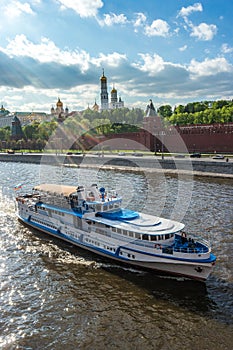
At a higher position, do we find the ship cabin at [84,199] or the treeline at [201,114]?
the treeline at [201,114]

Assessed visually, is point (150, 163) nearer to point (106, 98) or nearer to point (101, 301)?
point (101, 301)

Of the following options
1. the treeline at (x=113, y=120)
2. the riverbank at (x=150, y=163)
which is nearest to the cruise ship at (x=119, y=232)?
the riverbank at (x=150, y=163)

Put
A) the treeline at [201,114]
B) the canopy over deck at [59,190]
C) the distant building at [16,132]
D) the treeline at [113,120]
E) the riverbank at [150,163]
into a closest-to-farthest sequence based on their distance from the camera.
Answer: the canopy over deck at [59,190], the riverbank at [150,163], the treeline at [201,114], the treeline at [113,120], the distant building at [16,132]

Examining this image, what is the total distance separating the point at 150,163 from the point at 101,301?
41.0m

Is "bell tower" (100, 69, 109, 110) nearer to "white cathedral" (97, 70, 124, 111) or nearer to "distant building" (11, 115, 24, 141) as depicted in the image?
"white cathedral" (97, 70, 124, 111)

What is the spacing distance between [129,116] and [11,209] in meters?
91.1

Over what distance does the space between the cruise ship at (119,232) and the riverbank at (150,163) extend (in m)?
26.8

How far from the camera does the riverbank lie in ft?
146

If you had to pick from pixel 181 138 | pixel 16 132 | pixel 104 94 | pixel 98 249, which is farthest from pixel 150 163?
pixel 104 94

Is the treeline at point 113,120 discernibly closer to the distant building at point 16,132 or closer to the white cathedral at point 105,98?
the distant building at point 16,132

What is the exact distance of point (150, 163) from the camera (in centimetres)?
5350

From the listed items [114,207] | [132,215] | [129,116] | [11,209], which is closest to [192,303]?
[132,215]

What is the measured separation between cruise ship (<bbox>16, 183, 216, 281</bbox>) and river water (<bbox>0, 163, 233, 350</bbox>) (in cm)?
62

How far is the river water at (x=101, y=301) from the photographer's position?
1135cm
